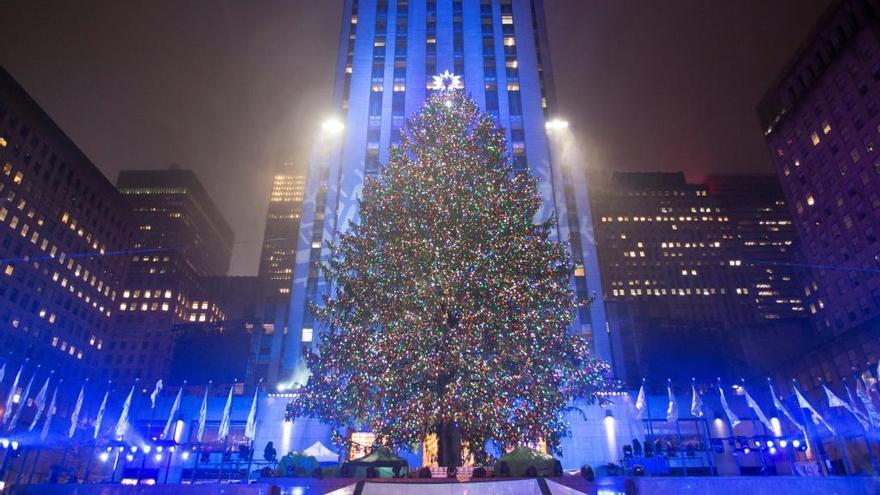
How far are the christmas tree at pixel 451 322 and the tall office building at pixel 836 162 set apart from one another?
2044 inches

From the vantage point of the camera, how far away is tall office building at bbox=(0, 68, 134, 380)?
253ft

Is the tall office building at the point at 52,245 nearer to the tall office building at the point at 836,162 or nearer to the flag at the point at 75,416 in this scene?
the flag at the point at 75,416

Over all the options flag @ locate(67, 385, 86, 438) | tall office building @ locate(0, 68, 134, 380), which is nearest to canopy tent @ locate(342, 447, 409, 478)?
flag @ locate(67, 385, 86, 438)

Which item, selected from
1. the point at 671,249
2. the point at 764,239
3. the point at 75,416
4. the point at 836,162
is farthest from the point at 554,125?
the point at 764,239

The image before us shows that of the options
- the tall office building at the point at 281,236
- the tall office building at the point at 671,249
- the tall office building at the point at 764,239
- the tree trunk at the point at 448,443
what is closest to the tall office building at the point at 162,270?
the tall office building at the point at 281,236

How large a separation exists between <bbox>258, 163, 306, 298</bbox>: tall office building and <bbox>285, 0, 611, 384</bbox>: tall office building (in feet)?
388

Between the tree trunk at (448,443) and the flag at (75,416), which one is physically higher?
the flag at (75,416)

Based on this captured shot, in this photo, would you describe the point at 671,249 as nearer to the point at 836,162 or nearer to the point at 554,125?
the point at 836,162

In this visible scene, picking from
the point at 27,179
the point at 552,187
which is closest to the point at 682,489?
the point at 552,187

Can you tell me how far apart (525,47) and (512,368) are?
115ft

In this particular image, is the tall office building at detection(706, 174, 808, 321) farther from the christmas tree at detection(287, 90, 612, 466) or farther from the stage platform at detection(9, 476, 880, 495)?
the stage platform at detection(9, 476, 880, 495)

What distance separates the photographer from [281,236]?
605 feet

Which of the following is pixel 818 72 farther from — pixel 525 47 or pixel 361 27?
pixel 361 27

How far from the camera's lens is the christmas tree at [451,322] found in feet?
58.5
